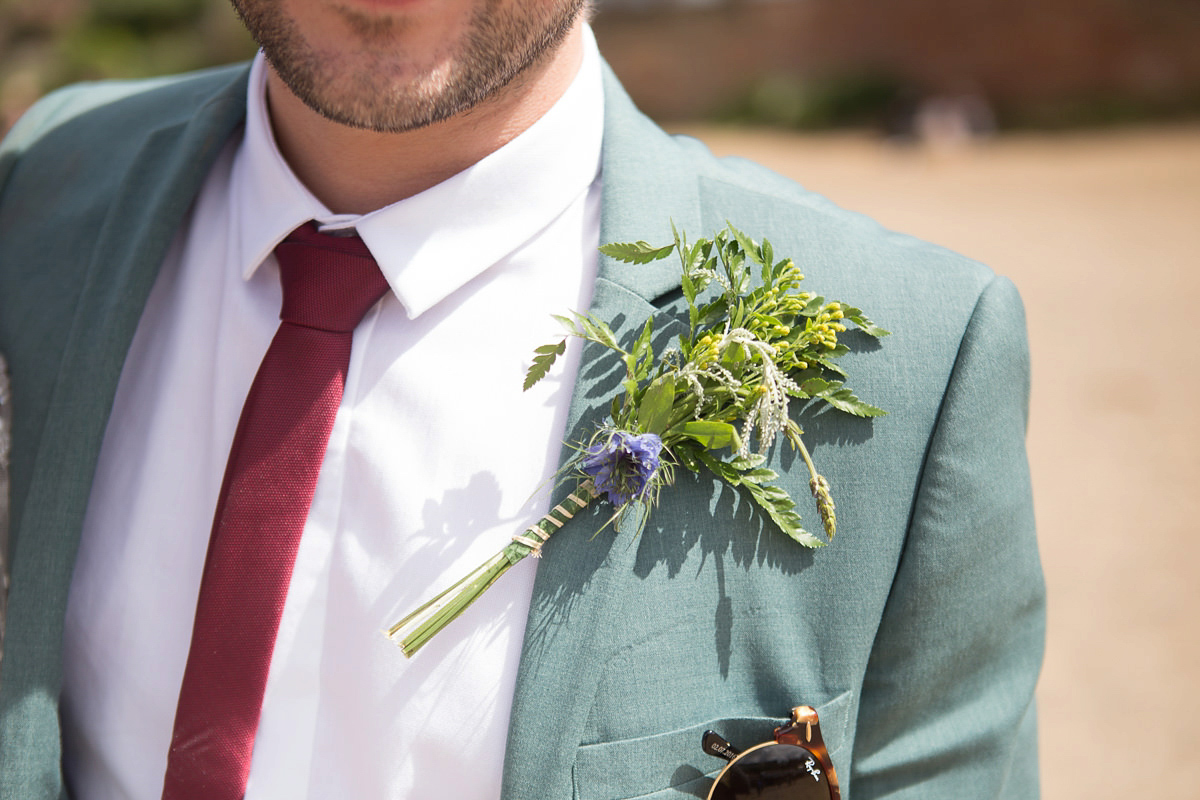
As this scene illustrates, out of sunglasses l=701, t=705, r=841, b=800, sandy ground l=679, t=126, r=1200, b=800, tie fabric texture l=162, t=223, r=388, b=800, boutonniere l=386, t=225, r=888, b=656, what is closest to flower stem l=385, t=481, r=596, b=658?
boutonniere l=386, t=225, r=888, b=656

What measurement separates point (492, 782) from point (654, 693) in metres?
0.26

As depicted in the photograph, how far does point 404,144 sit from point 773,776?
1.09 meters

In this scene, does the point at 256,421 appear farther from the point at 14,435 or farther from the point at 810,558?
the point at 810,558

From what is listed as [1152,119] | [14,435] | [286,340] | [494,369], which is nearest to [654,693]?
[494,369]

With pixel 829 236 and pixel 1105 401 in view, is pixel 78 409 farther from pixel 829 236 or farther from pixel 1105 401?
pixel 1105 401

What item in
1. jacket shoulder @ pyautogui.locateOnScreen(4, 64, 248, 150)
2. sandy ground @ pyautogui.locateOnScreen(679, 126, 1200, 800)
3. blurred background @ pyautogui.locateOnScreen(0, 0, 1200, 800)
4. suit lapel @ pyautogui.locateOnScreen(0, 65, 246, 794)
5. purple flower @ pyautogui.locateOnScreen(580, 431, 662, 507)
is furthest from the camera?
blurred background @ pyautogui.locateOnScreen(0, 0, 1200, 800)

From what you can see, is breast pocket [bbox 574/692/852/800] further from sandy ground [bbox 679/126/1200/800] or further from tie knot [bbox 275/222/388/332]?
sandy ground [bbox 679/126/1200/800]

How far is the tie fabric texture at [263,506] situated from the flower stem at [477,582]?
0.70 ft

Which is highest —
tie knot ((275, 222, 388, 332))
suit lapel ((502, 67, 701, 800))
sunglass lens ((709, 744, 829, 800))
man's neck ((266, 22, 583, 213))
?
man's neck ((266, 22, 583, 213))

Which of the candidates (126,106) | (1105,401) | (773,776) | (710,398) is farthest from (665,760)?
(1105,401)

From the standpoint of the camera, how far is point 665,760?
1418 millimetres

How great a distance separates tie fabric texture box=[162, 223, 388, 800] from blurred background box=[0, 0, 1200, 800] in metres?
0.74

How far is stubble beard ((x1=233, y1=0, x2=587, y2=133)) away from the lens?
4.65ft

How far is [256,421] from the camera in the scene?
1529mm
